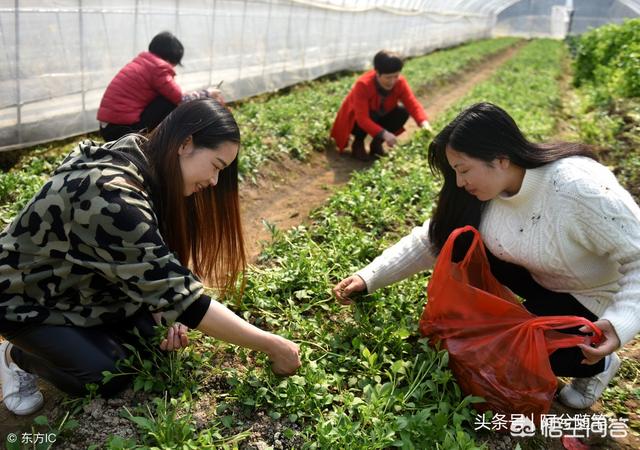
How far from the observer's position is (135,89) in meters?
4.80

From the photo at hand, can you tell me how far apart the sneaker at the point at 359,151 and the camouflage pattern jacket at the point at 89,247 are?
4.61 m

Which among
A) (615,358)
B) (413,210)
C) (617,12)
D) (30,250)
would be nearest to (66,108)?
(413,210)

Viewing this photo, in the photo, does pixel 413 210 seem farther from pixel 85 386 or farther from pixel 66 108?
pixel 66 108

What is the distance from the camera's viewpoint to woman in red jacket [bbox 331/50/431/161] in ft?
19.0

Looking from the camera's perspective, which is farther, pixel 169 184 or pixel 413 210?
pixel 413 210

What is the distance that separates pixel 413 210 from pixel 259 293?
1.86 meters

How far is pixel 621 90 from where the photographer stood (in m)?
8.51

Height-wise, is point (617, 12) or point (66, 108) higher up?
point (617, 12)

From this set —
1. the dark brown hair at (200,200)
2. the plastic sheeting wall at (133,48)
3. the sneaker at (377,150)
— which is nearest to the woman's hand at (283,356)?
the dark brown hair at (200,200)

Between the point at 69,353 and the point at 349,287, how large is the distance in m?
1.28

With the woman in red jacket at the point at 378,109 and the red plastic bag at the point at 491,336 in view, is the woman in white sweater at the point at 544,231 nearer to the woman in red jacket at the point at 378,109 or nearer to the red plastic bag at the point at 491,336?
the red plastic bag at the point at 491,336

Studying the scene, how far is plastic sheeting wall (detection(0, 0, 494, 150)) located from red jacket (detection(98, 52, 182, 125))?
2.66 ft

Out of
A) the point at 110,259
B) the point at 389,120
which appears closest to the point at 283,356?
the point at 110,259

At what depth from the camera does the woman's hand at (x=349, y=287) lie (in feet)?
8.67
